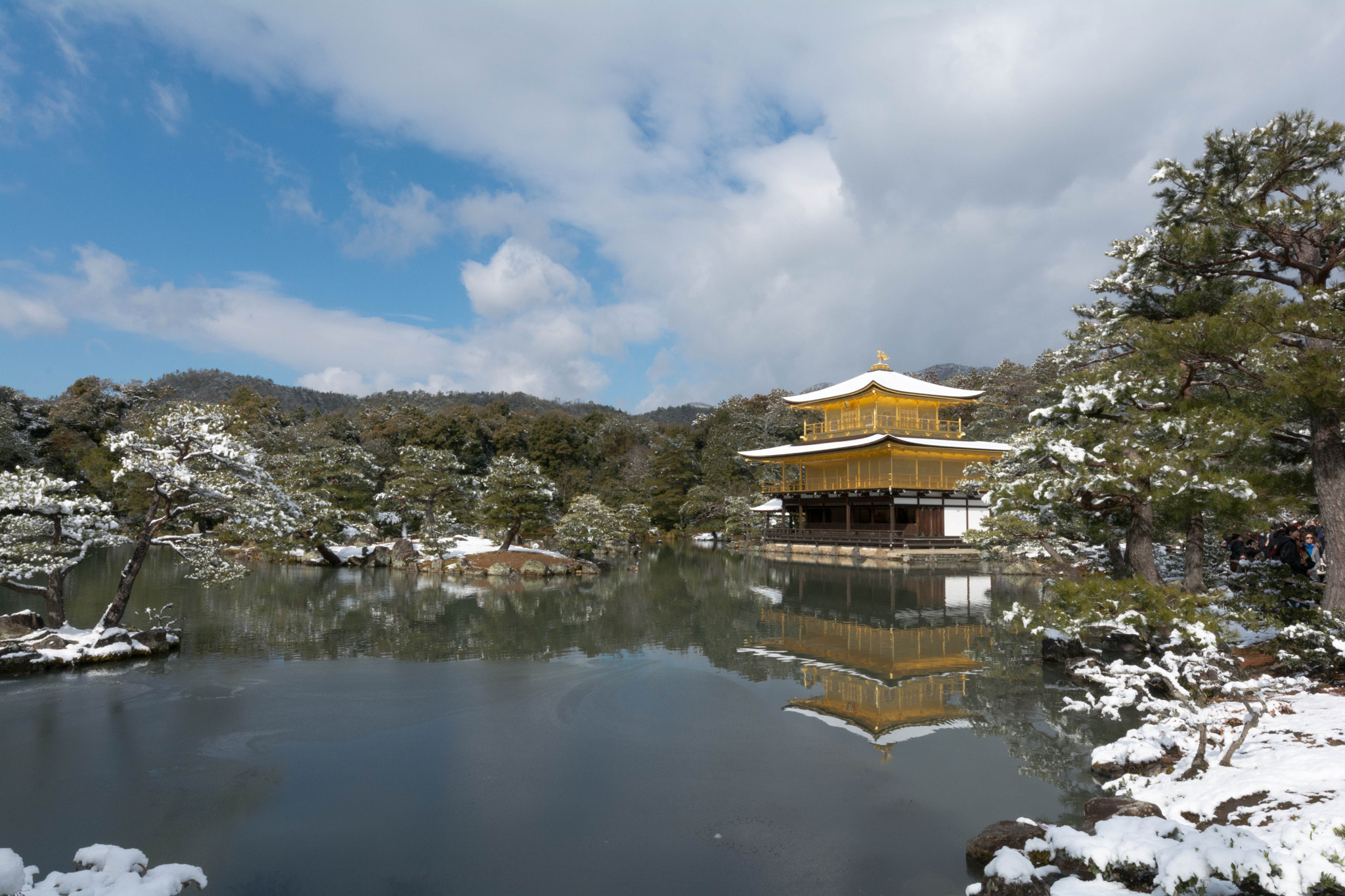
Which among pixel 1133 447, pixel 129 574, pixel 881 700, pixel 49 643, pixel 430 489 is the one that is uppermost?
pixel 430 489

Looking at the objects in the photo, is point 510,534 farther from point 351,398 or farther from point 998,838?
point 351,398

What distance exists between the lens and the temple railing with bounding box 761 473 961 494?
23.6m

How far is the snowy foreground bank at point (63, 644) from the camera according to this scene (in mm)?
7809

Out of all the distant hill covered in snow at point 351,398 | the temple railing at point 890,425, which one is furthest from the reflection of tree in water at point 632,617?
the distant hill covered in snow at point 351,398

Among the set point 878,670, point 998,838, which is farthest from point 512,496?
point 998,838

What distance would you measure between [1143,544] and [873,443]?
15415 millimetres

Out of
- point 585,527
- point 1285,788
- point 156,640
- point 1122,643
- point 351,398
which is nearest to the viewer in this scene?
point 1285,788

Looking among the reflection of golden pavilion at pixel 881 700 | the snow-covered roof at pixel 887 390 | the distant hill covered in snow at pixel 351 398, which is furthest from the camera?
the distant hill covered in snow at pixel 351 398

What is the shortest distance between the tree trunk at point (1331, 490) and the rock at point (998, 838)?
4176 millimetres

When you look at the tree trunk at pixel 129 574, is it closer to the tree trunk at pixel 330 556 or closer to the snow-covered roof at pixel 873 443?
the tree trunk at pixel 330 556

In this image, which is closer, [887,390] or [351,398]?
[887,390]


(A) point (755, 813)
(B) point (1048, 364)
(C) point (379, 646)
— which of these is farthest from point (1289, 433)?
(B) point (1048, 364)

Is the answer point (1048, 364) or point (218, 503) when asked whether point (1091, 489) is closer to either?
point (218, 503)

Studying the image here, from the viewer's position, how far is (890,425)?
84.4ft
